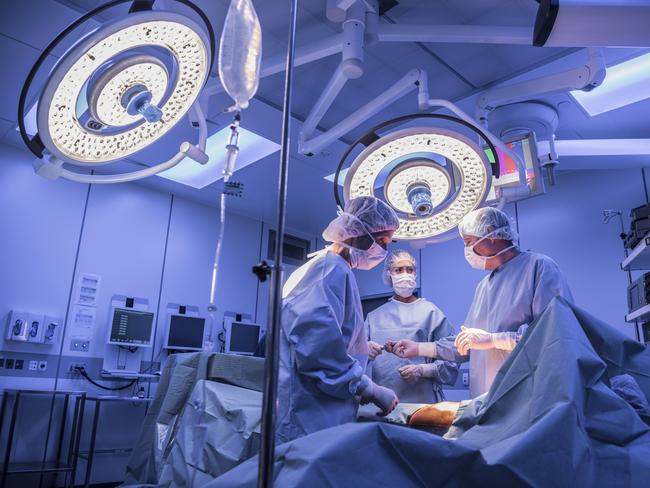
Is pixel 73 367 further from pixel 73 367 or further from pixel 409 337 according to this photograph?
pixel 409 337

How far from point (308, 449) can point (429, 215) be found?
3.59ft

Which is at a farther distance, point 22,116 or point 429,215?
point 429,215

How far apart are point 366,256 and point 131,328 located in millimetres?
3056

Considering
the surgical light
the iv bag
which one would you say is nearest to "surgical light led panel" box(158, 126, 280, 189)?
the surgical light

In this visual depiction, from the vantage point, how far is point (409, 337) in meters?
3.03

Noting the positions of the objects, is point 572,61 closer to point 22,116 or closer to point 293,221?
point 22,116

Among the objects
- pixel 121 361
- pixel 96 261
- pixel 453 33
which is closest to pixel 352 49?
pixel 453 33

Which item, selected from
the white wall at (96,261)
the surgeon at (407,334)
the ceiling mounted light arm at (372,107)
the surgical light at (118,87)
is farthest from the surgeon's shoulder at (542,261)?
the white wall at (96,261)

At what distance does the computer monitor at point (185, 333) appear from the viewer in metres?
4.68

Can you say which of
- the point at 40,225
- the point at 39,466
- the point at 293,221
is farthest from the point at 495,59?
the point at 39,466

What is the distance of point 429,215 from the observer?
5.85 feet

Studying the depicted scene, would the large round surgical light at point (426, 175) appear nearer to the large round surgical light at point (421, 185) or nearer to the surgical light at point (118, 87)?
the large round surgical light at point (421, 185)

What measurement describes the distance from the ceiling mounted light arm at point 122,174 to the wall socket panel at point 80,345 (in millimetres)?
3171

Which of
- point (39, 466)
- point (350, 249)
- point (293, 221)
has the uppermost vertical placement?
point (293, 221)
